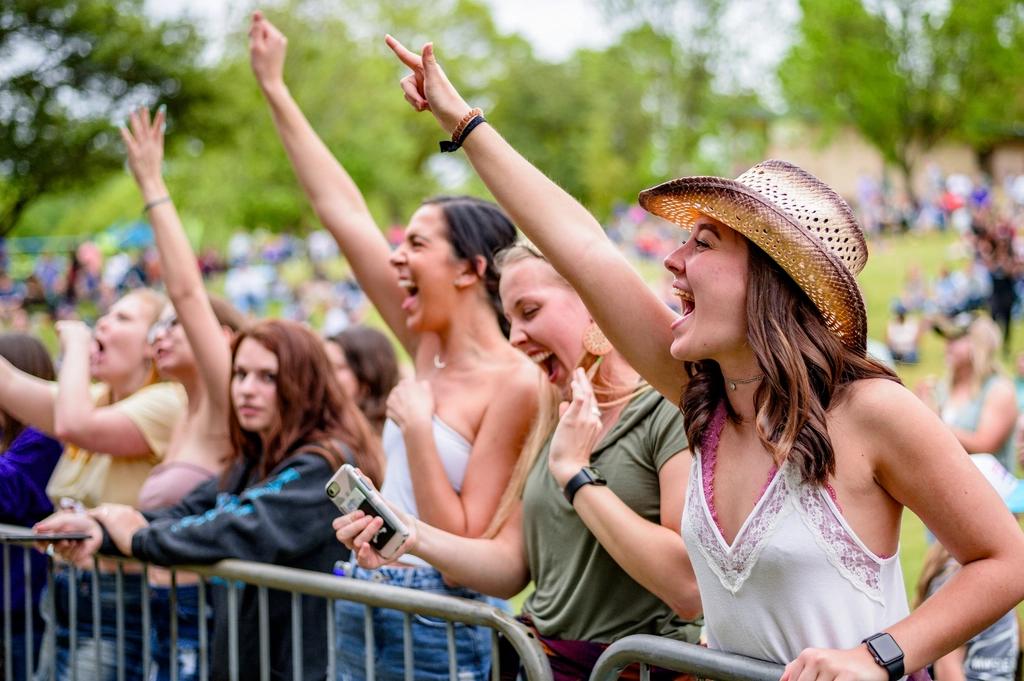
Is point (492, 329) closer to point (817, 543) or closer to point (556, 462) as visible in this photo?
point (556, 462)

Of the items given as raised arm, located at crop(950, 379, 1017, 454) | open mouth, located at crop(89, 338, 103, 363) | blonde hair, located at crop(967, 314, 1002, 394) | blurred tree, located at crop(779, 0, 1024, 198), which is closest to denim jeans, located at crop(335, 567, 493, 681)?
open mouth, located at crop(89, 338, 103, 363)

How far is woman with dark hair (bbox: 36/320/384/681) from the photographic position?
3.00m

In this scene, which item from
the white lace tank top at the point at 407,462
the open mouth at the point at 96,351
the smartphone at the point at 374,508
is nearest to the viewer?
the smartphone at the point at 374,508

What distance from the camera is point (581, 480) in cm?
222

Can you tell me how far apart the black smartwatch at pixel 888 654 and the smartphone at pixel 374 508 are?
1073mm

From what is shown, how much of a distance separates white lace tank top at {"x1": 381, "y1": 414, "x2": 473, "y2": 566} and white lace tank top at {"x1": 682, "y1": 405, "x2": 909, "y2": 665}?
115 cm

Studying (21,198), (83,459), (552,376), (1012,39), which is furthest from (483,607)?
(1012,39)

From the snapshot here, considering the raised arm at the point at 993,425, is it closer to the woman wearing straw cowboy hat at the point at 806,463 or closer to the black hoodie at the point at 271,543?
the black hoodie at the point at 271,543

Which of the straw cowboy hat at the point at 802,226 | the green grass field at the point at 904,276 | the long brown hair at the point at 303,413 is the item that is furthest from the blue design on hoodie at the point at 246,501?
the green grass field at the point at 904,276

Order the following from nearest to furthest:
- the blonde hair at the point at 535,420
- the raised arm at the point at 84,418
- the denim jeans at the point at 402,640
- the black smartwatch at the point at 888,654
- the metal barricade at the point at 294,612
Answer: the black smartwatch at the point at 888,654, the metal barricade at the point at 294,612, the blonde hair at the point at 535,420, the denim jeans at the point at 402,640, the raised arm at the point at 84,418

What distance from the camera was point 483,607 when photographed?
2418 mm

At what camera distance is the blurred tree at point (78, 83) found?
21.6 m

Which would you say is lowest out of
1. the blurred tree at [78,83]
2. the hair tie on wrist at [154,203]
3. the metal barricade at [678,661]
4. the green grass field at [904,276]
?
the metal barricade at [678,661]

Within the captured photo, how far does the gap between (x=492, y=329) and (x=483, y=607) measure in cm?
105
